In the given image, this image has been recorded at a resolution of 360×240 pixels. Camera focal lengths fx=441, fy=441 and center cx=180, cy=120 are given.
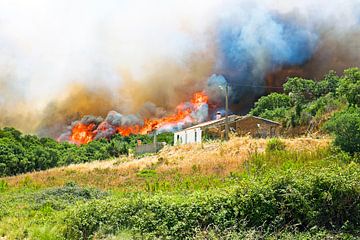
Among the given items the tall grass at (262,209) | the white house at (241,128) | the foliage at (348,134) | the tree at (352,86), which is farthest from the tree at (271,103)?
the tall grass at (262,209)

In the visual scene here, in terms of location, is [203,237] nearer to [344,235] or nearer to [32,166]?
[344,235]

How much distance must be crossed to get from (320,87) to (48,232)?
5782 cm

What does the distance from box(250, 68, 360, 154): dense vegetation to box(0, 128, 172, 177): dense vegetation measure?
58.9 ft

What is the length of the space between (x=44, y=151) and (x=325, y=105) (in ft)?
118

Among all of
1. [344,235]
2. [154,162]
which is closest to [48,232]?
[344,235]

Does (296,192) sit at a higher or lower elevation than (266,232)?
higher

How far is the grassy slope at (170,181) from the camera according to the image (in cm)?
1170

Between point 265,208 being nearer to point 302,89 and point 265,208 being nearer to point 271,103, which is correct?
point 302,89

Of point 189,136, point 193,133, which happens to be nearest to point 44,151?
point 189,136

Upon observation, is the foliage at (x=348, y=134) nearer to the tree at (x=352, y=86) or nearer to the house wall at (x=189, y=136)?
the tree at (x=352, y=86)

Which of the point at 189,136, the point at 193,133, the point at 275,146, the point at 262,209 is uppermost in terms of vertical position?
the point at 193,133

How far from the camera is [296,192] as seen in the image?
8.95 metres

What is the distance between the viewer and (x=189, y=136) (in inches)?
2079

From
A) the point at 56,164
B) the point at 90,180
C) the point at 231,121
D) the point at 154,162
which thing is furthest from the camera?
the point at 56,164
